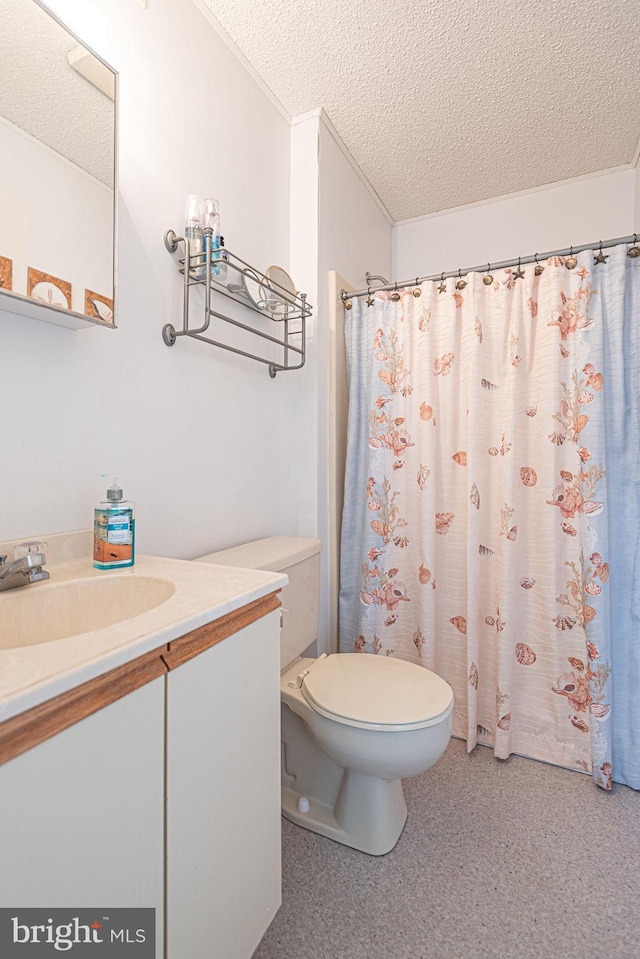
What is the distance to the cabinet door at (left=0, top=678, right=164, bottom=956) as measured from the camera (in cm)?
50

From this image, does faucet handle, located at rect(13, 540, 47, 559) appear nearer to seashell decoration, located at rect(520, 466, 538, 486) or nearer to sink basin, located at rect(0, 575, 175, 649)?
sink basin, located at rect(0, 575, 175, 649)

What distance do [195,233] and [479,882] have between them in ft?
6.23

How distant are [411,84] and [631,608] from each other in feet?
6.67

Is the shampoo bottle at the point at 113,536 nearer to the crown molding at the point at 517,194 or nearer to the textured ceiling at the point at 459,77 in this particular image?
the textured ceiling at the point at 459,77

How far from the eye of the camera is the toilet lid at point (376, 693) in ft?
4.09

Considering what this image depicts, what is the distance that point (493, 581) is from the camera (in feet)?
6.03

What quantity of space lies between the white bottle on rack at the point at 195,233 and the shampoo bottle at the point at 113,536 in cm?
72

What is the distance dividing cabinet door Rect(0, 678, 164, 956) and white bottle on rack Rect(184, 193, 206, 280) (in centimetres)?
112

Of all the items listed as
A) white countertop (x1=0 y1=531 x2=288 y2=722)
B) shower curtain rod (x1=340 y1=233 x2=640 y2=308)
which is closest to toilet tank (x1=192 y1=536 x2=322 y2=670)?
white countertop (x1=0 y1=531 x2=288 y2=722)

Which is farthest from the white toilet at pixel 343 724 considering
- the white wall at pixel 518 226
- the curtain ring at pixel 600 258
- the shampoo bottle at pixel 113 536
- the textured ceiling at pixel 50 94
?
the white wall at pixel 518 226

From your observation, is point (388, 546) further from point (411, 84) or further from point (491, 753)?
point (411, 84)

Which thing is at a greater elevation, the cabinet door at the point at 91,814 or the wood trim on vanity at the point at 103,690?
the wood trim on vanity at the point at 103,690

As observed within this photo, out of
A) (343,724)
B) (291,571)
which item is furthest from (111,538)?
(343,724)

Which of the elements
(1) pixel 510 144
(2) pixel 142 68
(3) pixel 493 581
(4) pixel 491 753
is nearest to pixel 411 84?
(1) pixel 510 144
